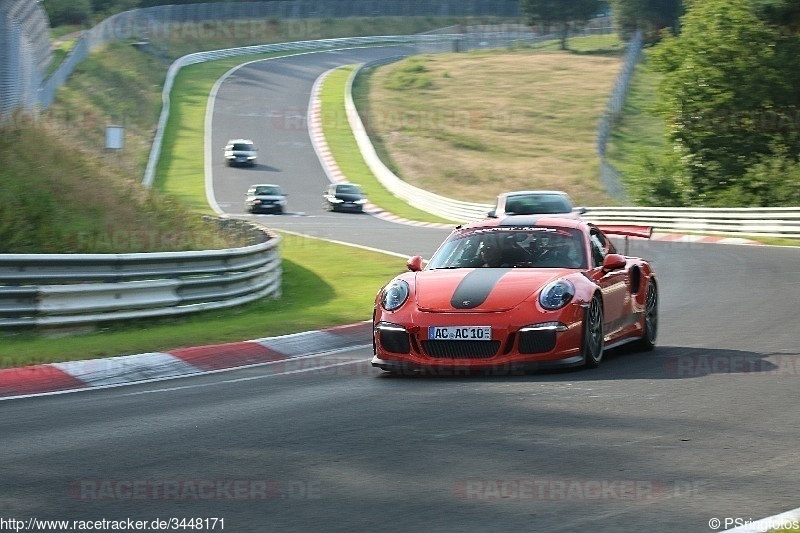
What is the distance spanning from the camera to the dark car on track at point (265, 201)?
41.9 metres

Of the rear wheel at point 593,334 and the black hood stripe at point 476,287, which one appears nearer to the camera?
the black hood stripe at point 476,287

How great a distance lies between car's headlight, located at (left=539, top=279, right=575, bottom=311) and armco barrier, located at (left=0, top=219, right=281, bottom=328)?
5.33m

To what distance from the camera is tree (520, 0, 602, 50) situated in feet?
314

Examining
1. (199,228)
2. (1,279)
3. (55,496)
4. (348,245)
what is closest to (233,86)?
(348,245)

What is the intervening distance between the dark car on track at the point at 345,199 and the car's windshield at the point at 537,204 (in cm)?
1915

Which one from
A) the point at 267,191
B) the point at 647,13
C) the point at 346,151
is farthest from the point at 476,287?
the point at 647,13

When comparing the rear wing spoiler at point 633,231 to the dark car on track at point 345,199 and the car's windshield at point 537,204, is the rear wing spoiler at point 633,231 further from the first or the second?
the dark car on track at point 345,199

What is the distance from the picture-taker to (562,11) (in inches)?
3794

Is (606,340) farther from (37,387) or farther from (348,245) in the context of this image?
(348,245)

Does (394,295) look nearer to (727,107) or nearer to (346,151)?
(727,107)

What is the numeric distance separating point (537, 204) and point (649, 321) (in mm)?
12589

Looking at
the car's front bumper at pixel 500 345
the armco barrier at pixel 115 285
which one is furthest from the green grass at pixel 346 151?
the car's front bumper at pixel 500 345

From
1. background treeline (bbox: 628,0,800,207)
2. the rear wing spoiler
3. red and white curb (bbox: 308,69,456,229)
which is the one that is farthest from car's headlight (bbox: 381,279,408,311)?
background treeline (bbox: 628,0,800,207)

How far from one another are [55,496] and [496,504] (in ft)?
6.80
